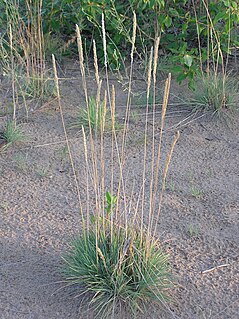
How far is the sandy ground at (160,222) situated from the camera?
11.9ft

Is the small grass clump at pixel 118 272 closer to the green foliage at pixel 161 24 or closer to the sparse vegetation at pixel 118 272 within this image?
the sparse vegetation at pixel 118 272

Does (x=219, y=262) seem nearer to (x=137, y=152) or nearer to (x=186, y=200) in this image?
(x=186, y=200)

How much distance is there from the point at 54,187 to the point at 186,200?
94cm

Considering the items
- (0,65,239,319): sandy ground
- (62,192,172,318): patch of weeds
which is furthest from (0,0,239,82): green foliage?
(62,192,172,318): patch of weeds

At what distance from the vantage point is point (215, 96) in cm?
589

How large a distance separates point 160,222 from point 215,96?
1887 millimetres

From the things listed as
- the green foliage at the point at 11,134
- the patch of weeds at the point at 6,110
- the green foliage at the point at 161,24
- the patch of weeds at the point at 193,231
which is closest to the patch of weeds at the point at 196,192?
the patch of weeds at the point at 193,231

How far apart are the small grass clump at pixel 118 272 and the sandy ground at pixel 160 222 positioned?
0.10 m

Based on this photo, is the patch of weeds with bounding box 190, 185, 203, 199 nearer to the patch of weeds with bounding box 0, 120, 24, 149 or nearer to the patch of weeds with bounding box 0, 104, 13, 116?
the patch of weeds with bounding box 0, 120, 24, 149

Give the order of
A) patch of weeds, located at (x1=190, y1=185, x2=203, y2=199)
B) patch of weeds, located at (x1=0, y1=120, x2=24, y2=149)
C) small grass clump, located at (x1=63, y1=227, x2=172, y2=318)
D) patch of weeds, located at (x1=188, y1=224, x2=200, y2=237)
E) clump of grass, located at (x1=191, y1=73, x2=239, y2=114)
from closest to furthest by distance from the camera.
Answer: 1. small grass clump, located at (x1=63, y1=227, x2=172, y2=318)
2. patch of weeds, located at (x1=188, y1=224, x2=200, y2=237)
3. patch of weeds, located at (x1=190, y1=185, x2=203, y2=199)
4. patch of weeds, located at (x1=0, y1=120, x2=24, y2=149)
5. clump of grass, located at (x1=191, y1=73, x2=239, y2=114)

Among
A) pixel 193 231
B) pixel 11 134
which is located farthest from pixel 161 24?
pixel 193 231

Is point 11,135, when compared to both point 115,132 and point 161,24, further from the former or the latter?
point 161,24

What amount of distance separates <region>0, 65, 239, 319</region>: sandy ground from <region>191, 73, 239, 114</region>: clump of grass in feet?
0.36

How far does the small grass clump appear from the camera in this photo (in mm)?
3508
